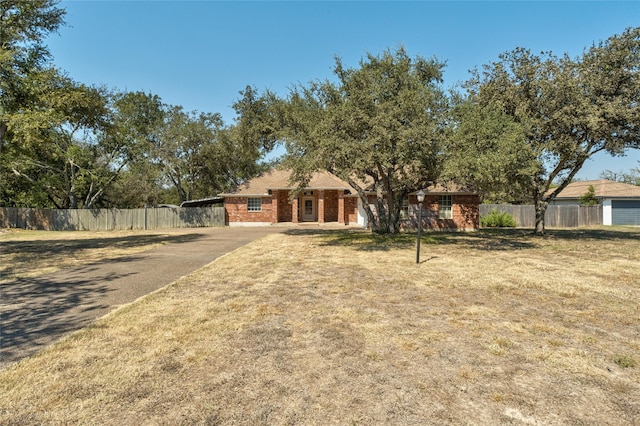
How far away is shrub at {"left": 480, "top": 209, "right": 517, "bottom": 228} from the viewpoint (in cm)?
2614

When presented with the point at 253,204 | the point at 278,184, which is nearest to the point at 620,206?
the point at 278,184

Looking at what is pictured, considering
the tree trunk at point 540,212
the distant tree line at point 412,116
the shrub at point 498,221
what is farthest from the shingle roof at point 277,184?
the tree trunk at point 540,212

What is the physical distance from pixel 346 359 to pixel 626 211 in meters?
36.7

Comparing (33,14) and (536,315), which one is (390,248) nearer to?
(536,315)

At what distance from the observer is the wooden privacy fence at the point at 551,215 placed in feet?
88.3

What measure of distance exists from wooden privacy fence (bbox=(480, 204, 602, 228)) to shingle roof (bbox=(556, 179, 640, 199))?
3.68m

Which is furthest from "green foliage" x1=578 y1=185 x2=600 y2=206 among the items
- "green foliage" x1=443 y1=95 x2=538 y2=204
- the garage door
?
"green foliage" x1=443 y1=95 x2=538 y2=204

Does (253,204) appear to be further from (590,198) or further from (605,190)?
(605,190)

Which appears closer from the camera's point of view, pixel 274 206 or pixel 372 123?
pixel 372 123

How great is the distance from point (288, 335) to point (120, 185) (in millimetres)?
34747

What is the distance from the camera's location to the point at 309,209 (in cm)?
2817

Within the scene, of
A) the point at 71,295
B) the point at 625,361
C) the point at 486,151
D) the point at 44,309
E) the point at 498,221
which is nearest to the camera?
the point at 625,361

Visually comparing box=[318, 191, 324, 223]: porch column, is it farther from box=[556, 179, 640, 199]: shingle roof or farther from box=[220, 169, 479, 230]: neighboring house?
box=[556, 179, 640, 199]: shingle roof

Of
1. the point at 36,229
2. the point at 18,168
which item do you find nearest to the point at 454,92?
the point at 36,229
